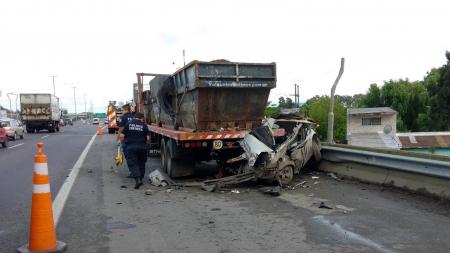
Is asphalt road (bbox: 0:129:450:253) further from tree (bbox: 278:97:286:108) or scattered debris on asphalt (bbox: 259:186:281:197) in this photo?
tree (bbox: 278:97:286:108)

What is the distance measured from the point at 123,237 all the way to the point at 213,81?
4.57 meters

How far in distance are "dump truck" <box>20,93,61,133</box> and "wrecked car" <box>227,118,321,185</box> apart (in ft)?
112

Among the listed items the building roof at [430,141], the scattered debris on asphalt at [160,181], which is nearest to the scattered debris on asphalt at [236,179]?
the scattered debris on asphalt at [160,181]

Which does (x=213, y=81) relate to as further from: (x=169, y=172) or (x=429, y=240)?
(x=429, y=240)

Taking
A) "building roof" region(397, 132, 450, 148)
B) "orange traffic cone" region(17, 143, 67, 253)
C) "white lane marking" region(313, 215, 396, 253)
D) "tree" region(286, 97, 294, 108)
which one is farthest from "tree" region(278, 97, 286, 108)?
"orange traffic cone" region(17, 143, 67, 253)

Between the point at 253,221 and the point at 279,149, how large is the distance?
261 cm

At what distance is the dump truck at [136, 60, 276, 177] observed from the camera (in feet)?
31.2

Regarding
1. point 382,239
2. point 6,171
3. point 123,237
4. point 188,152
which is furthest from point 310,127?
point 6,171

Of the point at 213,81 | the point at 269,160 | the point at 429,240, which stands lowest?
the point at 429,240

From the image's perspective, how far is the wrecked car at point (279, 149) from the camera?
861 centimetres

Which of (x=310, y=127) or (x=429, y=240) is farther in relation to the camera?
(x=310, y=127)

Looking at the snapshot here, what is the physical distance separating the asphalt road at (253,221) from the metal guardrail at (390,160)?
44 cm

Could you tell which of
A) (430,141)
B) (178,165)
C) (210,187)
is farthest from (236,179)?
(430,141)

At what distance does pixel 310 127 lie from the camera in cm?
979
